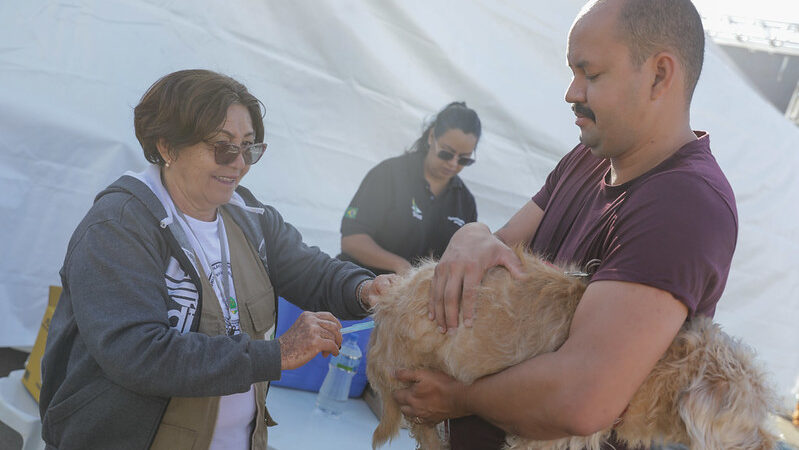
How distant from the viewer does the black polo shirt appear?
13.4 ft

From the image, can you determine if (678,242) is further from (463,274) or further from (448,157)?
(448,157)

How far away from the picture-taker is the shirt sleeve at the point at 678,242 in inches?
48.1

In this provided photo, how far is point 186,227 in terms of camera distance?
2.03 meters

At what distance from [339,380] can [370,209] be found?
4.26 feet

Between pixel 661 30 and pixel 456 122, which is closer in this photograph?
pixel 661 30

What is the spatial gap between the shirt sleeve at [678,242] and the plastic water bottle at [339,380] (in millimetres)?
1954

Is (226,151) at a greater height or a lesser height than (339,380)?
greater

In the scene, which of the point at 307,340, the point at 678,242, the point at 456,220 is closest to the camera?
the point at 678,242

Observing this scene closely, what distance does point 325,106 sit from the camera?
16.0 ft

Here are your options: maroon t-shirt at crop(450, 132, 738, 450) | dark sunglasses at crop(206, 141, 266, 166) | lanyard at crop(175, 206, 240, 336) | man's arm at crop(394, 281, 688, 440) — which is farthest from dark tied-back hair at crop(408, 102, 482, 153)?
man's arm at crop(394, 281, 688, 440)

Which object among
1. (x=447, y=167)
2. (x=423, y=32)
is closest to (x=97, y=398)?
(x=447, y=167)

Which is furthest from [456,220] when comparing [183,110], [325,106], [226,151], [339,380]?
[183,110]

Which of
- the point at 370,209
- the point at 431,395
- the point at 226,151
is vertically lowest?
the point at 370,209

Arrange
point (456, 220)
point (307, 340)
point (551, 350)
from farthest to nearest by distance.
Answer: point (456, 220)
point (307, 340)
point (551, 350)
